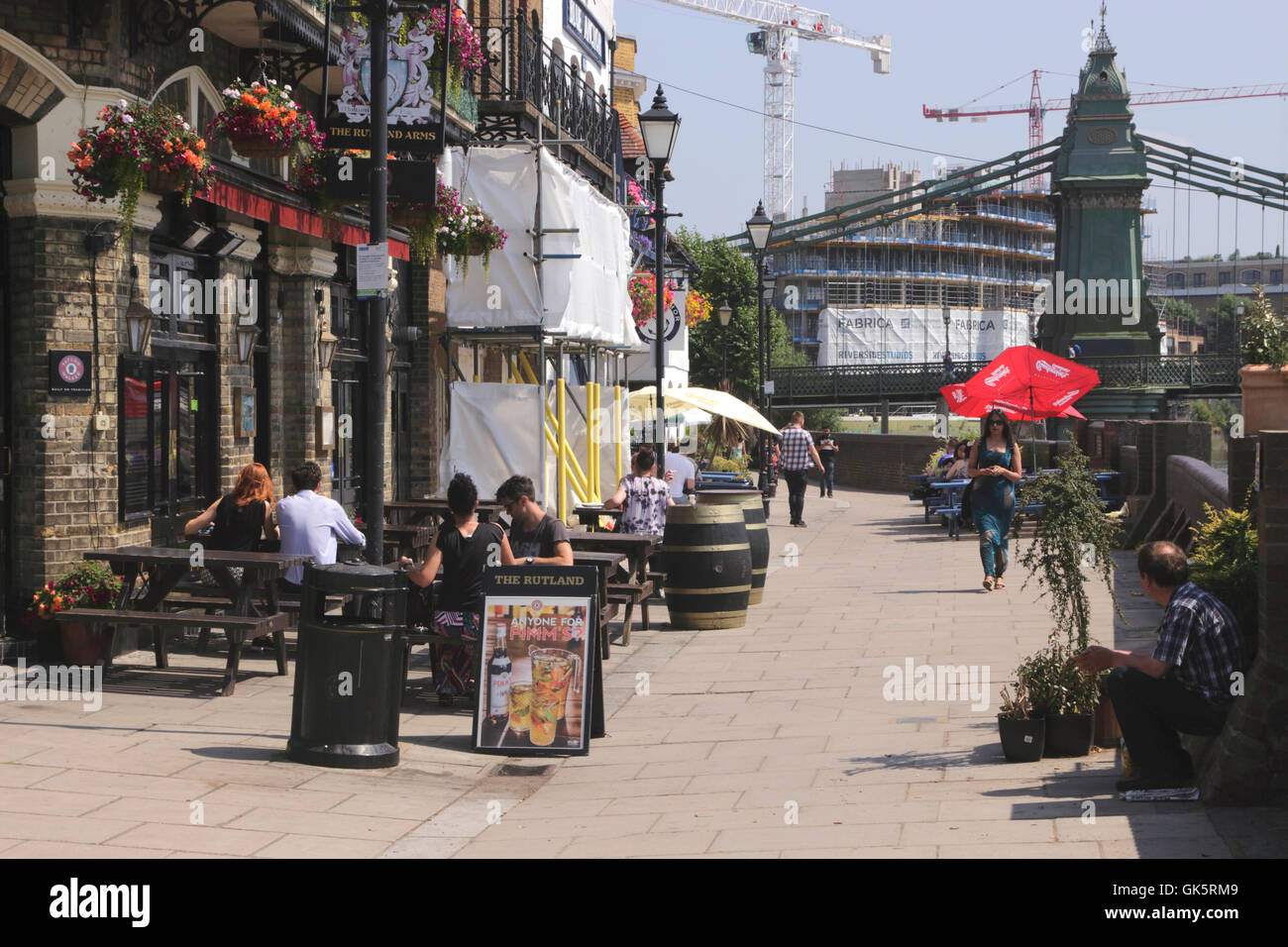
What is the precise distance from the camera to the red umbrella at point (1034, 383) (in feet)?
61.1

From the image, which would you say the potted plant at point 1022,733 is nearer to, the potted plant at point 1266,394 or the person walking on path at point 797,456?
the potted plant at point 1266,394

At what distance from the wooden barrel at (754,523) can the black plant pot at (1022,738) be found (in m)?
6.66

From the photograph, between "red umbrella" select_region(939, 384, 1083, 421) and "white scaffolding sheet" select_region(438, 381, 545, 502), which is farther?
"red umbrella" select_region(939, 384, 1083, 421)

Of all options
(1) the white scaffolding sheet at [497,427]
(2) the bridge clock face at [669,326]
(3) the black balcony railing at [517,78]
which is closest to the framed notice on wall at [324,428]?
(1) the white scaffolding sheet at [497,427]

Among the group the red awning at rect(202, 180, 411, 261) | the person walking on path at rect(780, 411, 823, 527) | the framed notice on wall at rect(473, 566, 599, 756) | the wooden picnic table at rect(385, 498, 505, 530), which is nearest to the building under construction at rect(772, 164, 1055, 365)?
the person walking on path at rect(780, 411, 823, 527)

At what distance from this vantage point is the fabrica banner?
12394cm

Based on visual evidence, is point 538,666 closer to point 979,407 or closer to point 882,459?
point 979,407

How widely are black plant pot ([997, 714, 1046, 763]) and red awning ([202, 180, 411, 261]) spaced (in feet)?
22.5

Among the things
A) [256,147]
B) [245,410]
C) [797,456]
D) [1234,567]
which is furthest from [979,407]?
[1234,567]

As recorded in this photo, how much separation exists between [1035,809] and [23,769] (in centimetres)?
490

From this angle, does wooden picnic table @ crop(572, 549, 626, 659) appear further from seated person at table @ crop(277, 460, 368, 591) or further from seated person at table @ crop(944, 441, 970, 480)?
seated person at table @ crop(944, 441, 970, 480)

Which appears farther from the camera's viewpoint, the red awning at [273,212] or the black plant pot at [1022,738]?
the red awning at [273,212]

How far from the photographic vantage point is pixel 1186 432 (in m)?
19.5
